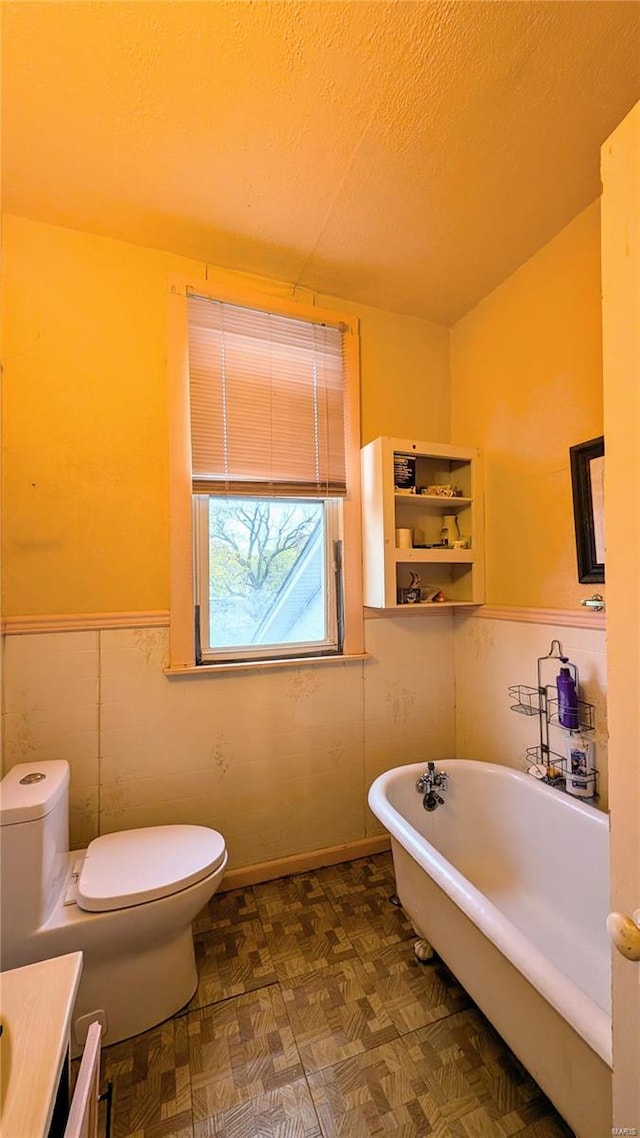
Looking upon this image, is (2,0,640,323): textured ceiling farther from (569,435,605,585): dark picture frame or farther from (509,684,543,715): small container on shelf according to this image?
(509,684,543,715): small container on shelf

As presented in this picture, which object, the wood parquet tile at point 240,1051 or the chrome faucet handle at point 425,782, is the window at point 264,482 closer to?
the chrome faucet handle at point 425,782

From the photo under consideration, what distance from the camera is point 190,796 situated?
1.75 meters

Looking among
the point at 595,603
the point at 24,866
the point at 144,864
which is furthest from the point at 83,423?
the point at 595,603

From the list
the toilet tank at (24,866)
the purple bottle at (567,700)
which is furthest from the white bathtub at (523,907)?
the toilet tank at (24,866)

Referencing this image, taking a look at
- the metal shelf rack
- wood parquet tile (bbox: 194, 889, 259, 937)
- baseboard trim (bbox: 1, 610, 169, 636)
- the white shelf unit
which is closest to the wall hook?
the metal shelf rack

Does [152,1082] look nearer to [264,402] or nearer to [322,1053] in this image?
[322,1053]

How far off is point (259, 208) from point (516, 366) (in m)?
1.21

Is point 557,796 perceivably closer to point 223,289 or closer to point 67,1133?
point 67,1133

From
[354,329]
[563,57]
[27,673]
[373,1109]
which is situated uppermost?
[563,57]

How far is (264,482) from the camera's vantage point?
188 cm

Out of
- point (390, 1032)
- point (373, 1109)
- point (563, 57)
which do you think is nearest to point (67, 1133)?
point (373, 1109)

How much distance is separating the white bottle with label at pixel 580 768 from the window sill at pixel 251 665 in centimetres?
88

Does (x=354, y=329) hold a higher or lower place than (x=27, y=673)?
higher

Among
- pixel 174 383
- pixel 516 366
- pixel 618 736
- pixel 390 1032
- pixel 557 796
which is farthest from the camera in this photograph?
pixel 516 366
